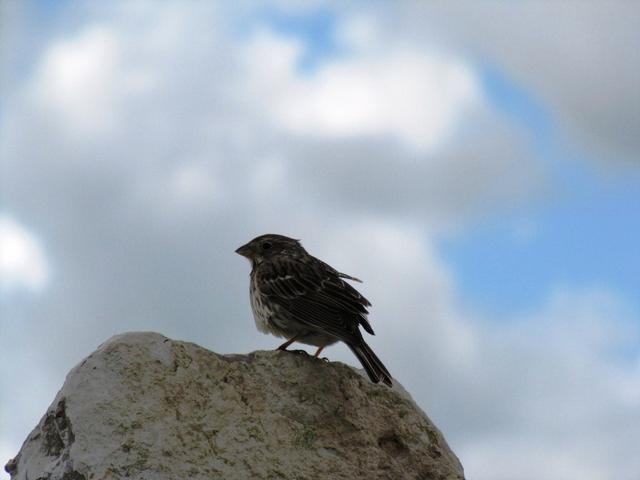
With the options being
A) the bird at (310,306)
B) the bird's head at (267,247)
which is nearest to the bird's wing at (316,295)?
the bird at (310,306)

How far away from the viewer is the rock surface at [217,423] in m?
8.65

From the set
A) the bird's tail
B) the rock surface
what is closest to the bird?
the bird's tail

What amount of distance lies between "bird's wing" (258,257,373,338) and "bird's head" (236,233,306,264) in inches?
22.9

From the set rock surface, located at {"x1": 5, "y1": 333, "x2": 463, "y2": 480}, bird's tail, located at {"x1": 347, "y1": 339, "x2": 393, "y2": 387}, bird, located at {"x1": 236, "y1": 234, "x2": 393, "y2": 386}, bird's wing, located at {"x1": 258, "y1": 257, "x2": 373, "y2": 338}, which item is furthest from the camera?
bird's wing, located at {"x1": 258, "y1": 257, "x2": 373, "y2": 338}

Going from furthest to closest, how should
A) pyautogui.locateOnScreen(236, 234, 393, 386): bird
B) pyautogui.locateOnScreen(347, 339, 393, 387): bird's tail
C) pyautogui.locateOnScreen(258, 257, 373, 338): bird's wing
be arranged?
1. pyautogui.locateOnScreen(258, 257, 373, 338): bird's wing
2. pyautogui.locateOnScreen(236, 234, 393, 386): bird
3. pyautogui.locateOnScreen(347, 339, 393, 387): bird's tail

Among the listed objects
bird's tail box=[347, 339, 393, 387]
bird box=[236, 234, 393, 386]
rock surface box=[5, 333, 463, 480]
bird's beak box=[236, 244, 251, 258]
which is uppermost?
bird's beak box=[236, 244, 251, 258]

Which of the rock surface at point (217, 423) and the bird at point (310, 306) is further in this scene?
the bird at point (310, 306)

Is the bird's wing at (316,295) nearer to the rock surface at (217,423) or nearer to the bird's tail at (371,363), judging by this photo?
the bird's tail at (371,363)

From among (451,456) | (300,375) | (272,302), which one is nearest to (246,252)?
(272,302)

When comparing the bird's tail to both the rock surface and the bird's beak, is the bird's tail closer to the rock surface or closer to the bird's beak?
the rock surface

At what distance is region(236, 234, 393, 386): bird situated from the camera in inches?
419

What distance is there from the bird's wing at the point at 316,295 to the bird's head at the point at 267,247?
1.90 feet

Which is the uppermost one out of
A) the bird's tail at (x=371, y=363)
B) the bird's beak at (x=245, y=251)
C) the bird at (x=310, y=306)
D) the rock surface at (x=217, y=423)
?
the bird's beak at (x=245, y=251)

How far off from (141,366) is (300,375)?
1.75 meters
